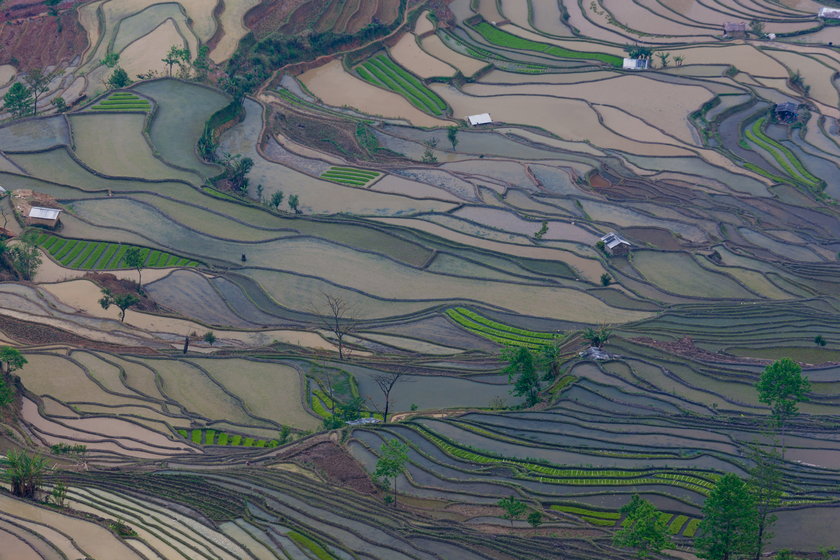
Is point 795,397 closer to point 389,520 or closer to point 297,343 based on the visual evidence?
point 389,520

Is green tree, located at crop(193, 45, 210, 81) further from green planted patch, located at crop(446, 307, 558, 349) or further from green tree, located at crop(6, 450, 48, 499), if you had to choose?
green tree, located at crop(6, 450, 48, 499)

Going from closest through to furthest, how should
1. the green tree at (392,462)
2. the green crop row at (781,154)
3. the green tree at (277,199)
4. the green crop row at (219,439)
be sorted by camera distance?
1. the green tree at (392,462)
2. the green crop row at (219,439)
3. the green tree at (277,199)
4. the green crop row at (781,154)

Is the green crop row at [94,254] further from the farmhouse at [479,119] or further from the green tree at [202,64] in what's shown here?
the farmhouse at [479,119]

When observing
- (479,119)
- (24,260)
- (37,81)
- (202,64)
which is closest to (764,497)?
(24,260)

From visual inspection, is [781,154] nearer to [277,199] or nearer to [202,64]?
[277,199]

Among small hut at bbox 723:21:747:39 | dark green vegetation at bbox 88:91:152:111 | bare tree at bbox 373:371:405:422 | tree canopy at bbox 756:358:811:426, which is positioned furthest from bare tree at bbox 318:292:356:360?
small hut at bbox 723:21:747:39

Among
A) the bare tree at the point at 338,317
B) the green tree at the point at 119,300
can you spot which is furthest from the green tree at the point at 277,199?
the green tree at the point at 119,300
